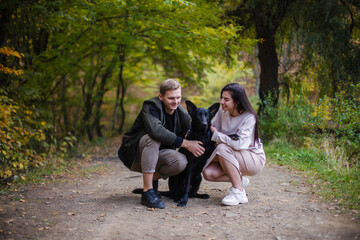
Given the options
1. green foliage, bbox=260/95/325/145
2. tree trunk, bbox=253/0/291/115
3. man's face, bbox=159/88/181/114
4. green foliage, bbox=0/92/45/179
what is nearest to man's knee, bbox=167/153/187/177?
man's face, bbox=159/88/181/114

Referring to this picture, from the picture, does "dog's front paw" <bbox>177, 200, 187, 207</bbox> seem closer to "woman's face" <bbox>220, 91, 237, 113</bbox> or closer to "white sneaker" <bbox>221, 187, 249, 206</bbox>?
"white sneaker" <bbox>221, 187, 249, 206</bbox>

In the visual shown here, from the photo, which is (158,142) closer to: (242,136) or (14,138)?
(242,136)

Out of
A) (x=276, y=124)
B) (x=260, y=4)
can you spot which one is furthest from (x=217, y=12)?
(x=276, y=124)

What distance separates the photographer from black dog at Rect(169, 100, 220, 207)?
372 centimetres

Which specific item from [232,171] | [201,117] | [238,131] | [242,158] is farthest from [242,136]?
[201,117]

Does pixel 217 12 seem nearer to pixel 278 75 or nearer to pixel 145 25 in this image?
pixel 145 25

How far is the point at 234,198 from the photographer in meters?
3.76

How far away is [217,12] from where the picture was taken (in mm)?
8164

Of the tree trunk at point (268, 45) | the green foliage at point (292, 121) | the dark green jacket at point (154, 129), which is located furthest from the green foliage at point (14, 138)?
the tree trunk at point (268, 45)

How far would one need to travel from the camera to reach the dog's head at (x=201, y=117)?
3.67 meters

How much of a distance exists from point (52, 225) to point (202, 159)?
6.09 ft

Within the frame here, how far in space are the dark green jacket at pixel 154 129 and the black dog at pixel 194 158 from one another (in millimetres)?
199

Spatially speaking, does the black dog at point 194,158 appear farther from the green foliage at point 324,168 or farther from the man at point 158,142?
the green foliage at point 324,168

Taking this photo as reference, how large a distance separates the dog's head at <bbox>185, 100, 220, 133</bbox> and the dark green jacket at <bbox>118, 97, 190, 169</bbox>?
0.25 m
